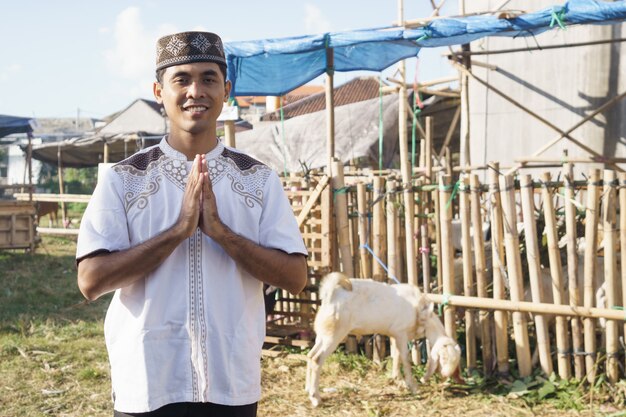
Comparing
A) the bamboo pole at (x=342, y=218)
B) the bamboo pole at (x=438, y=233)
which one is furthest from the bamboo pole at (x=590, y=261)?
the bamboo pole at (x=342, y=218)

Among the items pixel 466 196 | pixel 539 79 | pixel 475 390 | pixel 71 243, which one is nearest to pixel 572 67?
pixel 539 79

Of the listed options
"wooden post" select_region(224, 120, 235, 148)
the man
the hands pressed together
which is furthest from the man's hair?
"wooden post" select_region(224, 120, 235, 148)

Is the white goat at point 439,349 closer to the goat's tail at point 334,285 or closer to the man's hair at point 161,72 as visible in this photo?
the goat's tail at point 334,285

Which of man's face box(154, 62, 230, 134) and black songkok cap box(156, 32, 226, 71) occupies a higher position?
black songkok cap box(156, 32, 226, 71)

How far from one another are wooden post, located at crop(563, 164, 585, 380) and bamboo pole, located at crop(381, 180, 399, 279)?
57.2 inches

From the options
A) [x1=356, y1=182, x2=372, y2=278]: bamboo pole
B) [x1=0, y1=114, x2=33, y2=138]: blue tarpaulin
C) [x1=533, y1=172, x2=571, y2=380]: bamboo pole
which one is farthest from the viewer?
[x1=0, y1=114, x2=33, y2=138]: blue tarpaulin

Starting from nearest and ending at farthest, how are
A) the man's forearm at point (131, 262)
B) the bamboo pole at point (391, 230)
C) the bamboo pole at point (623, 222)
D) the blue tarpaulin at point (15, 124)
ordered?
the man's forearm at point (131, 262) → the bamboo pole at point (623, 222) → the bamboo pole at point (391, 230) → the blue tarpaulin at point (15, 124)

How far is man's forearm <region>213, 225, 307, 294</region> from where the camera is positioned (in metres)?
2.01

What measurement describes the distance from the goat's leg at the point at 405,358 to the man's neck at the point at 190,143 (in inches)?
152

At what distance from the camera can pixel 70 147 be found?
62.6ft

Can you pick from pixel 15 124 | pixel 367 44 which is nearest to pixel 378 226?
pixel 367 44

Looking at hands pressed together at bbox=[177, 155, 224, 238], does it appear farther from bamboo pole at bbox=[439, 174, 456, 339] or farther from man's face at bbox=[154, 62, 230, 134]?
bamboo pole at bbox=[439, 174, 456, 339]

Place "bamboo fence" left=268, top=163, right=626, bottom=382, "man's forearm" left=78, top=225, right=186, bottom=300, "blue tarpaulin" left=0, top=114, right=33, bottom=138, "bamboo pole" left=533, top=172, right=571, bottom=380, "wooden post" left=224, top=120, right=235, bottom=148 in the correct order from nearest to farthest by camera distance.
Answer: "man's forearm" left=78, top=225, right=186, bottom=300, "bamboo fence" left=268, top=163, right=626, bottom=382, "bamboo pole" left=533, top=172, right=571, bottom=380, "wooden post" left=224, top=120, right=235, bottom=148, "blue tarpaulin" left=0, top=114, right=33, bottom=138

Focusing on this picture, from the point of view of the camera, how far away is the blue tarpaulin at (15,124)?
14094 millimetres
